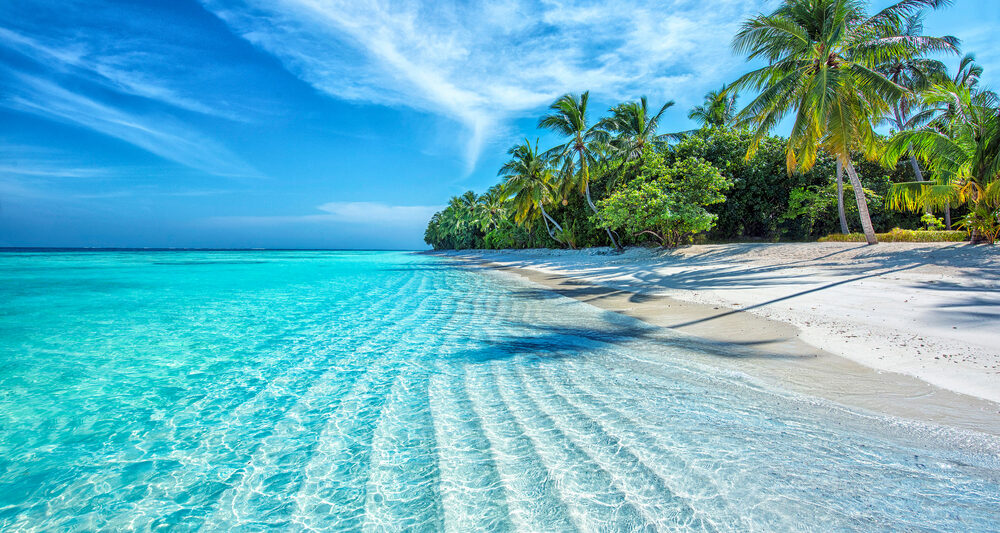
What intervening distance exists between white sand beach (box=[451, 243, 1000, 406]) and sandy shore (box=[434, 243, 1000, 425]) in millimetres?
15

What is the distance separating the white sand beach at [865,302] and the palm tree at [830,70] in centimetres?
369

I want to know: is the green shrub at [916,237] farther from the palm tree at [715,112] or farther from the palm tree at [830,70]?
the palm tree at [715,112]

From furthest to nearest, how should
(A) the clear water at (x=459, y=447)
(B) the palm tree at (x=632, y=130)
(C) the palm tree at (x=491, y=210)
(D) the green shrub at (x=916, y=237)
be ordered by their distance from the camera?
(C) the palm tree at (x=491, y=210), (B) the palm tree at (x=632, y=130), (D) the green shrub at (x=916, y=237), (A) the clear water at (x=459, y=447)

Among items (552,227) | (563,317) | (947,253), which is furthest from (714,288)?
(552,227)

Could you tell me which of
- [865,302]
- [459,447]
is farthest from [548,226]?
[459,447]

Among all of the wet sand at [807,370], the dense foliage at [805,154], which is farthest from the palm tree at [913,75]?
the wet sand at [807,370]

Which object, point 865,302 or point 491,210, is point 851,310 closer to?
point 865,302

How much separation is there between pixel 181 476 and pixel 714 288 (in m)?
10.4

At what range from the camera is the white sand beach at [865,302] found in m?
4.10

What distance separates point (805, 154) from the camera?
45.5 feet

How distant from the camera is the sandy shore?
3.72 m

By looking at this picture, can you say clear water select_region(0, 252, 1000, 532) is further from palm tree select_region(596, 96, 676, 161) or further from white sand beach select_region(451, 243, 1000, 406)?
palm tree select_region(596, 96, 676, 161)

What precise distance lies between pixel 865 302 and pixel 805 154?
9654 mm

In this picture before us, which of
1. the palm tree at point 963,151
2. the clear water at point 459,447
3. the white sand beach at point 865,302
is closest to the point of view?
the clear water at point 459,447
